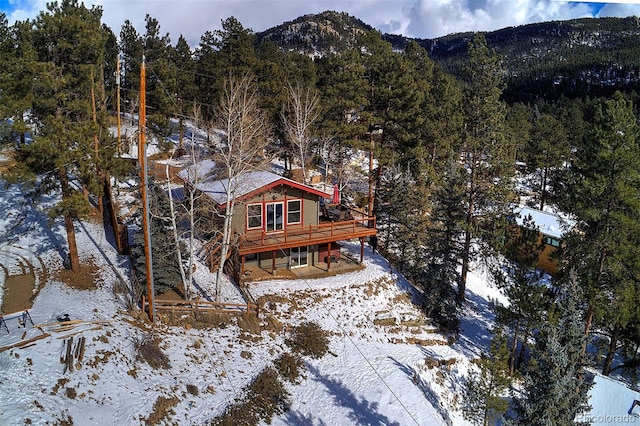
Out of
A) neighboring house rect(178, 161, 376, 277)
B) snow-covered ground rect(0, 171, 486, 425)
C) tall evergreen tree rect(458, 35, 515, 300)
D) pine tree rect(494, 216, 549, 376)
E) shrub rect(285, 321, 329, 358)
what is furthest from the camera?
tall evergreen tree rect(458, 35, 515, 300)

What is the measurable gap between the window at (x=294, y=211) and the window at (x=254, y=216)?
1.38 metres

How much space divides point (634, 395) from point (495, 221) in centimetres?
824

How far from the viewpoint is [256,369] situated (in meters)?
14.0

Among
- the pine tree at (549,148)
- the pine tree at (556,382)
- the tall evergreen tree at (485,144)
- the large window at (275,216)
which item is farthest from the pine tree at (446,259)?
the pine tree at (549,148)

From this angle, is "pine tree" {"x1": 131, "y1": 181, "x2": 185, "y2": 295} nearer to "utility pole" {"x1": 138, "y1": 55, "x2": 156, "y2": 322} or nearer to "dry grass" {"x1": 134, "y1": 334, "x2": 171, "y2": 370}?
"utility pole" {"x1": 138, "y1": 55, "x2": 156, "y2": 322}

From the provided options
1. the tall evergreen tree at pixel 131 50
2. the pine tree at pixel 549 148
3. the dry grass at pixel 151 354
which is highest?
the tall evergreen tree at pixel 131 50

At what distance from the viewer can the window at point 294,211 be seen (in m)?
20.2

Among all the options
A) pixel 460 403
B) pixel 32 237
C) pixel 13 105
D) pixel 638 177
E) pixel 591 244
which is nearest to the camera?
pixel 13 105

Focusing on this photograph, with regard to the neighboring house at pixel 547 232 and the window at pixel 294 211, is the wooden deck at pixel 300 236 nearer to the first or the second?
the window at pixel 294 211

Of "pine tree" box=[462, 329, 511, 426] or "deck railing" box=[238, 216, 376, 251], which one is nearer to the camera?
"pine tree" box=[462, 329, 511, 426]

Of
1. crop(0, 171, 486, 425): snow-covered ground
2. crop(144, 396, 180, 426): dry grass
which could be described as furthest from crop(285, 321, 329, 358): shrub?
crop(144, 396, 180, 426): dry grass

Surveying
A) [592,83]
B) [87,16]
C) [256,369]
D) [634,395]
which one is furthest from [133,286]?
[592,83]

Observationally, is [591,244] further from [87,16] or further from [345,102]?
[87,16]

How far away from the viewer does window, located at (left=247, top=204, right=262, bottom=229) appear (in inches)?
763
